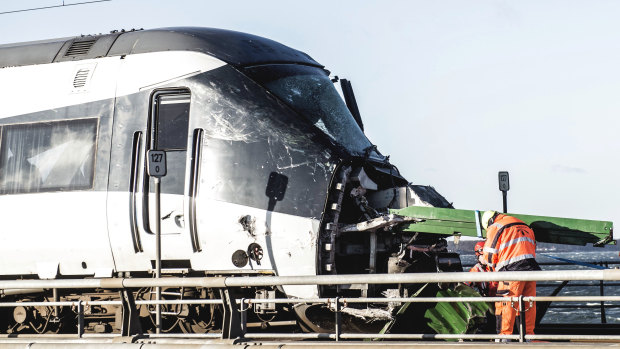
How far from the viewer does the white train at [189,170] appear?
10.8 meters

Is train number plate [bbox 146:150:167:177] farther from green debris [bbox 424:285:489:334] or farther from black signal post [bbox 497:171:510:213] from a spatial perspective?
black signal post [bbox 497:171:510:213]

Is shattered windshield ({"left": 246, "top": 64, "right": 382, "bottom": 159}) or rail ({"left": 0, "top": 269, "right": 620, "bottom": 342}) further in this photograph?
shattered windshield ({"left": 246, "top": 64, "right": 382, "bottom": 159})

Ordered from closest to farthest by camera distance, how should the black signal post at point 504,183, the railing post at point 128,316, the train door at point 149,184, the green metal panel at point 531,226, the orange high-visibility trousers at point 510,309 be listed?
the railing post at point 128,316, the orange high-visibility trousers at point 510,309, the green metal panel at point 531,226, the train door at point 149,184, the black signal post at point 504,183

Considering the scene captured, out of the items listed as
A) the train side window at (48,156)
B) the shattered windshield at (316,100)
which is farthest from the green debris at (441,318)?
the train side window at (48,156)

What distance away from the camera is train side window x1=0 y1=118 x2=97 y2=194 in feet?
38.5

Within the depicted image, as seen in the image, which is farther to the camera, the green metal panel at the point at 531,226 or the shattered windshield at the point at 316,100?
the shattered windshield at the point at 316,100

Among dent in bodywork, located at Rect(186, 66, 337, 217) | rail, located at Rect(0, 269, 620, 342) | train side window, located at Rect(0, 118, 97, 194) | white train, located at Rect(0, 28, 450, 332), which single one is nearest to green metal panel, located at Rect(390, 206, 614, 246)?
white train, located at Rect(0, 28, 450, 332)

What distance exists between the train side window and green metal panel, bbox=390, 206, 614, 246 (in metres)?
4.15

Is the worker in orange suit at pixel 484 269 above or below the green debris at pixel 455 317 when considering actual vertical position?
above

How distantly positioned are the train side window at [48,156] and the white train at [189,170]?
0.06 ft

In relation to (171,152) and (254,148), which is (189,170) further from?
(254,148)

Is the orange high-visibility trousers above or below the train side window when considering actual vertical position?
below

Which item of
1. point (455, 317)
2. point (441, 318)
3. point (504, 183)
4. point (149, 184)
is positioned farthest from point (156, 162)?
point (504, 183)

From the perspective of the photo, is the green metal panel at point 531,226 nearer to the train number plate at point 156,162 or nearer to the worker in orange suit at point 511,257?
the worker in orange suit at point 511,257
